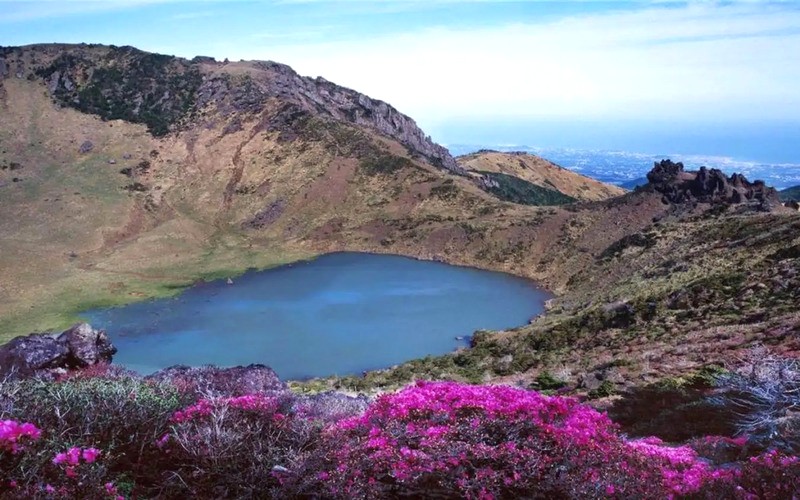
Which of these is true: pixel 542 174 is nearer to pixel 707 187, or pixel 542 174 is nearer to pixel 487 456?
pixel 707 187

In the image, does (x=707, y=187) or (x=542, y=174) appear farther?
(x=542, y=174)

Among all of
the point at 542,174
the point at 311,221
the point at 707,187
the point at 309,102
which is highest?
the point at 309,102

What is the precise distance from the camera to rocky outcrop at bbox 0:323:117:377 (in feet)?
72.7

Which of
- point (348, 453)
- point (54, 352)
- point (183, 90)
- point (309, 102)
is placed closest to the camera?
point (348, 453)

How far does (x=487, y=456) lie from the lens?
7742 mm

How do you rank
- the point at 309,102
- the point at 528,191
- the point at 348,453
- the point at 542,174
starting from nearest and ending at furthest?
the point at 348,453, the point at 309,102, the point at 528,191, the point at 542,174

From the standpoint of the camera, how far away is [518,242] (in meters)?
73.7

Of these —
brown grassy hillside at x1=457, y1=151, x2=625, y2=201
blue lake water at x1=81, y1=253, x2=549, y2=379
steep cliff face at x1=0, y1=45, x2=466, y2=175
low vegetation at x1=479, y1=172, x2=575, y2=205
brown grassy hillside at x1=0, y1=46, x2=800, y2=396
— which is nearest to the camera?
brown grassy hillside at x1=0, y1=46, x2=800, y2=396

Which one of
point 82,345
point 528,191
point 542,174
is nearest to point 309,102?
point 528,191

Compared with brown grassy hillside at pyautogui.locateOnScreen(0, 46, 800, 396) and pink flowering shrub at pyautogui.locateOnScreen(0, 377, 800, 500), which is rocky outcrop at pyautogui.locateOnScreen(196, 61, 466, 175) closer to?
brown grassy hillside at pyautogui.locateOnScreen(0, 46, 800, 396)

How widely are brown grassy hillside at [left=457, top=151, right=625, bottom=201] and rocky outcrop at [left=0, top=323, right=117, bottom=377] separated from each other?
124698mm

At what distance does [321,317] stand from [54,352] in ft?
96.2

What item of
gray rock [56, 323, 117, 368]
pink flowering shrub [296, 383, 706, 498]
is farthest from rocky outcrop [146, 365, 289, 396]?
pink flowering shrub [296, 383, 706, 498]

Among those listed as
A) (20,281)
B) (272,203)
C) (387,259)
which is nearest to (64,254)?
(20,281)
